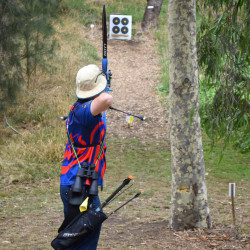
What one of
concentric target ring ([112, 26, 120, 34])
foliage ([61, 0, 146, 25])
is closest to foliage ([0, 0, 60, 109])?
concentric target ring ([112, 26, 120, 34])

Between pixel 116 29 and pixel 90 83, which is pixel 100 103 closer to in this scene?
pixel 90 83

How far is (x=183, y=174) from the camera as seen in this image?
18.9 feet

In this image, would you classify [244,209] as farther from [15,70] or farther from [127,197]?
[15,70]

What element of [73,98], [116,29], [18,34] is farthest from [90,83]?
[116,29]

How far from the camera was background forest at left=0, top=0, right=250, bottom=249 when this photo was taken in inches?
201

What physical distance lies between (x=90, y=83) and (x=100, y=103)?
0.31 metres

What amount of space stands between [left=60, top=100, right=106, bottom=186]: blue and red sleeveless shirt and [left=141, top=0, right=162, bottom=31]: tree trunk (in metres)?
18.5

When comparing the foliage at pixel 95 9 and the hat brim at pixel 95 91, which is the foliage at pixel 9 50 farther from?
the foliage at pixel 95 9

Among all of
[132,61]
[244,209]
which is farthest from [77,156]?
[132,61]

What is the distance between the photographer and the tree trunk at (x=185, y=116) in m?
5.67

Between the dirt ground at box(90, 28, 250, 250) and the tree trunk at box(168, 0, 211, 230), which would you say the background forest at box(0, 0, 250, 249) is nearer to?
the tree trunk at box(168, 0, 211, 230)

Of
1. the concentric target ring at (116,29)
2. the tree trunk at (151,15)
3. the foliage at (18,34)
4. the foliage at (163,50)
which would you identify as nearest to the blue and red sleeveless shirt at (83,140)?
the foliage at (18,34)

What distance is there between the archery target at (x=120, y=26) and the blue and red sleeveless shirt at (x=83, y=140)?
15614mm

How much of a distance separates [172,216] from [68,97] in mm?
9202
